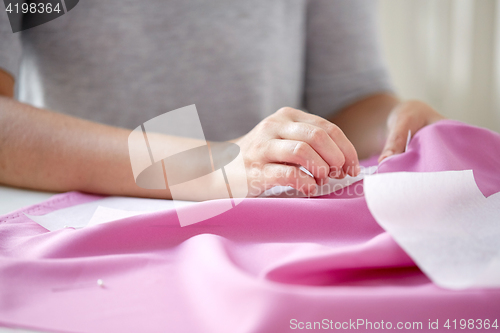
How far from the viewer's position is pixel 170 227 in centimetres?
27

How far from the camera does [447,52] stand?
5.44ft

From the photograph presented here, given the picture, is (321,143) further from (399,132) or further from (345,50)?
(345,50)

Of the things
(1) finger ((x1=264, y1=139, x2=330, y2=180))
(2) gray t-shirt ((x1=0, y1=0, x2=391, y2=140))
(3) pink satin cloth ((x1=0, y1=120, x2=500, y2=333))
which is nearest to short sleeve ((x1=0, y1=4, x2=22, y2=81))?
(2) gray t-shirt ((x1=0, y1=0, x2=391, y2=140))

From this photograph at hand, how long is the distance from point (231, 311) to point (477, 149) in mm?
357

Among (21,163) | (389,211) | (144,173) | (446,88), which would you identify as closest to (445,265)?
(389,211)

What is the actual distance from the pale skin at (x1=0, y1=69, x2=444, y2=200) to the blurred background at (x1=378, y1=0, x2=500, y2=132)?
4.32ft

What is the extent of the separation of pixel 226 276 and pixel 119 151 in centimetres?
29

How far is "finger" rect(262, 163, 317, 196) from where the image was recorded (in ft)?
1.09

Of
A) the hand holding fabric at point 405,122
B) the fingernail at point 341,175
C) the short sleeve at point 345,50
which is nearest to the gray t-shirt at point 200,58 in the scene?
the short sleeve at point 345,50

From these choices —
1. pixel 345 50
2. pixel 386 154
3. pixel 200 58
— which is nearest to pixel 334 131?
pixel 386 154

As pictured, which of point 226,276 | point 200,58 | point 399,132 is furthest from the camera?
point 200,58

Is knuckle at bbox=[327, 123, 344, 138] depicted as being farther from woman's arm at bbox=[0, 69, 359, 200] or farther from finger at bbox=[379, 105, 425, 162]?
finger at bbox=[379, 105, 425, 162]

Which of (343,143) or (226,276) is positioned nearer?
(226,276)

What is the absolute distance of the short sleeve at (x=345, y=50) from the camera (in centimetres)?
80
